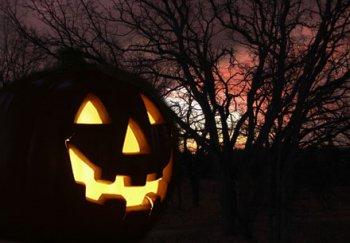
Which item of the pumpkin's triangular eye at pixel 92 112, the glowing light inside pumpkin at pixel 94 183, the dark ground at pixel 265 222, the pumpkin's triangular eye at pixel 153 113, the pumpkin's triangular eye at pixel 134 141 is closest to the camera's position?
the glowing light inside pumpkin at pixel 94 183

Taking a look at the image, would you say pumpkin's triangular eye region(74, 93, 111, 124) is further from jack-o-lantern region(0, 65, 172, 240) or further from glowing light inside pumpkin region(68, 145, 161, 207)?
glowing light inside pumpkin region(68, 145, 161, 207)

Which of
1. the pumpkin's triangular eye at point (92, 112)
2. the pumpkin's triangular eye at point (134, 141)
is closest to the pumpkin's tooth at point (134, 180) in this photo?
the pumpkin's triangular eye at point (134, 141)

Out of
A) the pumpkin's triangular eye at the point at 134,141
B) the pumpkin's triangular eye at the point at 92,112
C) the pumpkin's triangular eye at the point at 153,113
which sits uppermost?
the pumpkin's triangular eye at the point at 153,113

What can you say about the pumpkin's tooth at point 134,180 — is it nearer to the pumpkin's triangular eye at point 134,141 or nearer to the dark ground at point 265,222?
the pumpkin's triangular eye at point 134,141

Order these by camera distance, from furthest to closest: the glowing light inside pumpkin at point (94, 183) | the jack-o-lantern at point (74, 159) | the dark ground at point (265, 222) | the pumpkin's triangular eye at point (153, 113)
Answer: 1. the dark ground at point (265, 222)
2. the pumpkin's triangular eye at point (153, 113)
3. the glowing light inside pumpkin at point (94, 183)
4. the jack-o-lantern at point (74, 159)

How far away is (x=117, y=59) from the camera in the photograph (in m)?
10.7

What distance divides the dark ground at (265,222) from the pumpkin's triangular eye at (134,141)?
5.01m

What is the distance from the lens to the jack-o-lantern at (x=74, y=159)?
361 cm

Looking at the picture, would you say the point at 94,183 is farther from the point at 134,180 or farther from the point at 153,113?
the point at 153,113

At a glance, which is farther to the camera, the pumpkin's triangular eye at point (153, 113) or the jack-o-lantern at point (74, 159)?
the pumpkin's triangular eye at point (153, 113)

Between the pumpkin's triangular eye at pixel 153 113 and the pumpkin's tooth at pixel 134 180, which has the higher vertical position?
the pumpkin's triangular eye at pixel 153 113

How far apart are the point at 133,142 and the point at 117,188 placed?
0.38m

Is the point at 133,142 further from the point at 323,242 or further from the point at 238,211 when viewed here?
the point at 323,242

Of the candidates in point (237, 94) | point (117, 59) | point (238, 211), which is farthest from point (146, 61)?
point (238, 211)
